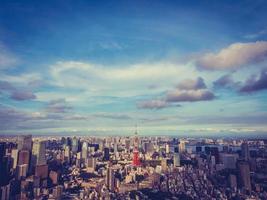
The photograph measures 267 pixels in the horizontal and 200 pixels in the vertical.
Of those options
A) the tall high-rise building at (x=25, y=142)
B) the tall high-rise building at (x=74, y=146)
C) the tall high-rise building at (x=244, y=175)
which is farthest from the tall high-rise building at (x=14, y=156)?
the tall high-rise building at (x=244, y=175)

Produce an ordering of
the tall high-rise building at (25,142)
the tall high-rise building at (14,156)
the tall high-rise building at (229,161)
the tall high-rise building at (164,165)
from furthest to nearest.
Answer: the tall high-rise building at (25,142), the tall high-rise building at (164,165), the tall high-rise building at (229,161), the tall high-rise building at (14,156)

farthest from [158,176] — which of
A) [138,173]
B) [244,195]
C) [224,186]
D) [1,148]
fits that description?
[1,148]

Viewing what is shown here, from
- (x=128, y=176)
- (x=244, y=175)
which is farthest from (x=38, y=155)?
(x=244, y=175)

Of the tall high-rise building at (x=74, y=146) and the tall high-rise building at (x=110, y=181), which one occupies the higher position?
the tall high-rise building at (x=74, y=146)

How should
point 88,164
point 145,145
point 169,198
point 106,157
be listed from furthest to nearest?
point 145,145, point 106,157, point 88,164, point 169,198

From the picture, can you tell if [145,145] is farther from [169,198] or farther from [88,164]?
[169,198]

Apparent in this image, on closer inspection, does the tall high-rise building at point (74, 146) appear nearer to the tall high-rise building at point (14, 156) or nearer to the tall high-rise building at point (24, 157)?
the tall high-rise building at point (24, 157)

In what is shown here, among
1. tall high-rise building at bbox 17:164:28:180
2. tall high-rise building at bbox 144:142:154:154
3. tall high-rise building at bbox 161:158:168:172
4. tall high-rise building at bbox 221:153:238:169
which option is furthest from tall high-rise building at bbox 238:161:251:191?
tall high-rise building at bbox 144:142:154:154
